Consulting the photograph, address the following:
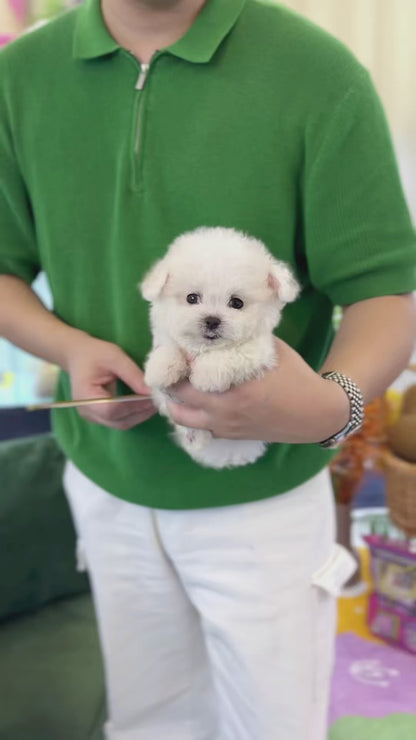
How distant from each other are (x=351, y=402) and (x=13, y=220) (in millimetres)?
449

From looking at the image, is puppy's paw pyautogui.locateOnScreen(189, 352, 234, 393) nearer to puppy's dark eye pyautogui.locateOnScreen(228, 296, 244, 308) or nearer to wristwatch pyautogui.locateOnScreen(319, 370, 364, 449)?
puppy's dark eye pyautogui.locateOnScreen(228, 296, 244, 308)

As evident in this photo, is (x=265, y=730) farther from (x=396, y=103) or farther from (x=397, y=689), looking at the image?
(x=396, y=103)

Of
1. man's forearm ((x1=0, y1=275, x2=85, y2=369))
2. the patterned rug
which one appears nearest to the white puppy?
man's forearm ((x1=0, y1=275, x2=85, y2=369))

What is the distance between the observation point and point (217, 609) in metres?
0.74

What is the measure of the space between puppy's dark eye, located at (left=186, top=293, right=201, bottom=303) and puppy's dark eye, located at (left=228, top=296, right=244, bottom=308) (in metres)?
0.02

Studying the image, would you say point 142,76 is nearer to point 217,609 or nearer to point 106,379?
point 106,379

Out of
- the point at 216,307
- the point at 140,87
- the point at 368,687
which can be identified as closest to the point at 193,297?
the point at 216,307

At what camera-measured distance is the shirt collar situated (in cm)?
67

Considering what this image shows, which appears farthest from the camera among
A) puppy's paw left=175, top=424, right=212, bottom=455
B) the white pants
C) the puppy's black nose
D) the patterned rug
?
the patterned rug

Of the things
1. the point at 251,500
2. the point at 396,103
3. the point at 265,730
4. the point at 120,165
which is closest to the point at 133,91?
the point at 120,165

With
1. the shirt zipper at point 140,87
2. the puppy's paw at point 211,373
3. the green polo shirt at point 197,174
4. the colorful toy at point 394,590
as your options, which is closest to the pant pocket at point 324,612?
the green polo shirt at point 197,174

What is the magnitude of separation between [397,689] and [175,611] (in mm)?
737

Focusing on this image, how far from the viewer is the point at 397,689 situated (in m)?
1.33

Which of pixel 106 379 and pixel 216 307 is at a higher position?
pixel 216 307
